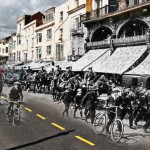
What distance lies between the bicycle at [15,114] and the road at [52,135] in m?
0.27

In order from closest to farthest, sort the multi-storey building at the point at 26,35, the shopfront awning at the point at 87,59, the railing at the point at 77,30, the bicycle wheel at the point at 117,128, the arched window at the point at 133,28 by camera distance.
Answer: the bicycle wheel at the point at 117,128
the arched window at the point at 133,28
the shopfront awning at the point at 87,59
the railing at the point at 77,30
the multi-storey building at the point at 26,35

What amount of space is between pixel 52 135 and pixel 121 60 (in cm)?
1438

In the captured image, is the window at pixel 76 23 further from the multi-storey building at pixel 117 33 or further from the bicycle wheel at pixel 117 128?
the bicycle wheel at pixel 117 128

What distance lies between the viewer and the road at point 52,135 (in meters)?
10.5

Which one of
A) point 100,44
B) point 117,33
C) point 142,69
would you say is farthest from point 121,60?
point 100,44

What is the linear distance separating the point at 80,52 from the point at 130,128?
22.2 meters

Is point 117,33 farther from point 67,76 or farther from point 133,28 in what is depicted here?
point 67,76

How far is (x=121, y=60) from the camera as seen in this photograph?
25062mm

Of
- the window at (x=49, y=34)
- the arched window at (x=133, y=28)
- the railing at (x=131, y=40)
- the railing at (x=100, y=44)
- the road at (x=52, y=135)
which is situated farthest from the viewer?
the window at (x=49, y=34)

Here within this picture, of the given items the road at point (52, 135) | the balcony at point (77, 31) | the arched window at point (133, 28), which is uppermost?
the balcony at point (77, 31)

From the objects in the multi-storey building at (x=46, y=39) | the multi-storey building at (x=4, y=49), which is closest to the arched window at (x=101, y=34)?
the multi-storey building at (x=46, y=39)

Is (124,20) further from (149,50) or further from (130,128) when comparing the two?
(130,128)

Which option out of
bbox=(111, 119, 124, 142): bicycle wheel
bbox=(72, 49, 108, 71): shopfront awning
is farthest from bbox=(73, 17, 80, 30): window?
bbox=(111, 119, 124, 142): bicycle wheel

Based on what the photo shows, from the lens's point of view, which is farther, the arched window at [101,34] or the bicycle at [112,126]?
the arched window at [101,34]
